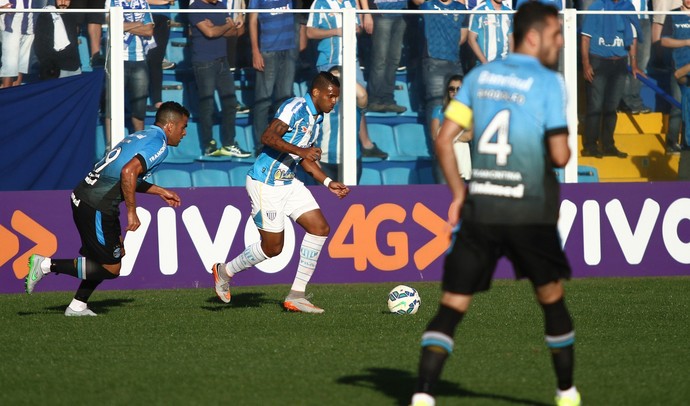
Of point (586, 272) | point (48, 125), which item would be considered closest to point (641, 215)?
point (586, 272)

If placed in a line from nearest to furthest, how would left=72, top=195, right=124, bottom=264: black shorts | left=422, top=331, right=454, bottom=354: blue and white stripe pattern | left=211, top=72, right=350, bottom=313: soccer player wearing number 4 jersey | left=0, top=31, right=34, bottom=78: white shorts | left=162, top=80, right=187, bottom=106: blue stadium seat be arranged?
left=422, top=331, right=454, bottom=354: blue and white stripe pattern
left=72, top=195, right=124, bottom=264: black shorts
left=211, top=72, right=350, bottom=313: soccer player wearing number 4 jersey
left=0, top=31, right=34, bottom=78: white shorts
left=162, top=80, right=187, bottom=106: blue stadium seat

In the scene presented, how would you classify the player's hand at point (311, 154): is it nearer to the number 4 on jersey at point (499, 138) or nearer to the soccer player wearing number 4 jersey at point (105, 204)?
the soccer player wearing number 4 jersey at point (105, 204)

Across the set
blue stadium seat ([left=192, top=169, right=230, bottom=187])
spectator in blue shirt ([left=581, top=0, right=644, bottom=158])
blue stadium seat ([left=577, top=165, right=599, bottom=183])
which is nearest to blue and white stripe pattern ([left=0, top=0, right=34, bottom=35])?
blue stadium seat ([left=192, top=169, right=230, bottom=187])

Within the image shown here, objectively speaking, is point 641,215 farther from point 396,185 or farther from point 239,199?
point 239,199

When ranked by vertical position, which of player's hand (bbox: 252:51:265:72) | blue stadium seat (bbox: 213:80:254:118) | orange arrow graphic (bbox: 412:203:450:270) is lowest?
orange arrow graphic (bbox: 412:203:450:270)

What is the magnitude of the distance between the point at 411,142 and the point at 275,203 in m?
3.57

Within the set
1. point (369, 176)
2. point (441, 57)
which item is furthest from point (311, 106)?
point (441, 57)

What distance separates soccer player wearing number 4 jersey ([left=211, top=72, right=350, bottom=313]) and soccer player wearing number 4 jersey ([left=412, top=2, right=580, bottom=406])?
4.80 m

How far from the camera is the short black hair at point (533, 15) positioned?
224 inches

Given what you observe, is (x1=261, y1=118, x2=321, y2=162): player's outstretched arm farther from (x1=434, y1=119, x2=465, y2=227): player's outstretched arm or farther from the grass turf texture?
(x1=434, y1=119, x2=465, y2=227): player's outstretched arm

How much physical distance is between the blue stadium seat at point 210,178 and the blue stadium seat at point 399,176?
→ 6.21 ft

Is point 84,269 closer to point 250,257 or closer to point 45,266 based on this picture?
point 45,266

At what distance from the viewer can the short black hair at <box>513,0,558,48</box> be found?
5695 mm

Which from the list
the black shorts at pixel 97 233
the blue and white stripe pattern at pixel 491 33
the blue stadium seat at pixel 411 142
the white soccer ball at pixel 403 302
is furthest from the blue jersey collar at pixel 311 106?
the blue and white stripe pattern at pixel 491 33
